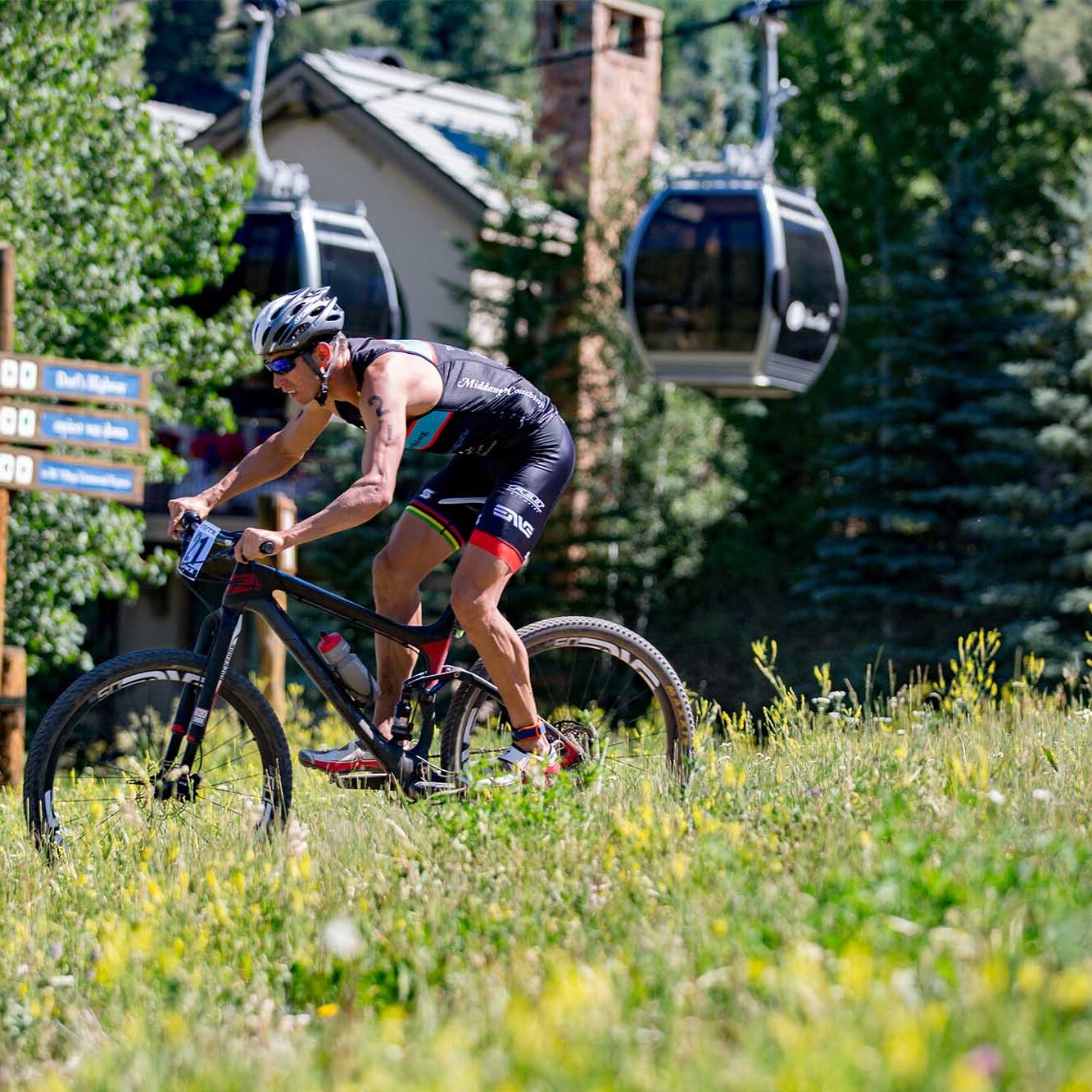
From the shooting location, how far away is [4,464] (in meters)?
9.62

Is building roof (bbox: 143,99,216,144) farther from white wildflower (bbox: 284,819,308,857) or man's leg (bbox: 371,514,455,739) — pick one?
white wildflower (bbox: 284,819,308,857)

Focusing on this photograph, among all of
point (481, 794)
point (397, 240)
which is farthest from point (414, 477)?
point (481, 794)

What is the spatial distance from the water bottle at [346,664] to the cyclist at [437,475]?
0.29 ft

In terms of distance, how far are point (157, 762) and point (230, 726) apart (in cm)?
26

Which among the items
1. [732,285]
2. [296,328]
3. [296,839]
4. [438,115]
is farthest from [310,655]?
[438,115]

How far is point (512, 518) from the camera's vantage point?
5.85 metres

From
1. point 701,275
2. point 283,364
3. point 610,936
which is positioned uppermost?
point 701,275

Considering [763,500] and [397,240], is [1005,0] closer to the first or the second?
[763,500]

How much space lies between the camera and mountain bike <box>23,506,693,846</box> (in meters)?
5.62

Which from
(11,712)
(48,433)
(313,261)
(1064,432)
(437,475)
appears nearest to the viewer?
(437,475)

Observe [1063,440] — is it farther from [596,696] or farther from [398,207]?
[596,696]

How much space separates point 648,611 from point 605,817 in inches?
875

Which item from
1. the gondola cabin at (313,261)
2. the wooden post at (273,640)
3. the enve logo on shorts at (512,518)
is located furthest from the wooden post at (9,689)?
the gondola cabin at (313,261)

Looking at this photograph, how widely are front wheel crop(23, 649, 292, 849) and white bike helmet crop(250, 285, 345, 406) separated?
1.01 meters
